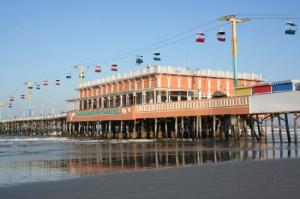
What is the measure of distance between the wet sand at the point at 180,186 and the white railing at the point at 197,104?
25.0m

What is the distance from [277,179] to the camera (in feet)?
33.7

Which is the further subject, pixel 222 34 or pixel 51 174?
pixel 222 34

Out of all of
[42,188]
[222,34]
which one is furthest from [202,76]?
[42,188]

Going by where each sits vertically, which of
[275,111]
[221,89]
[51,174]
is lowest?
[51,174]

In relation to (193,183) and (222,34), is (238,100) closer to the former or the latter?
(222,34)

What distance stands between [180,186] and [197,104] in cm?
3338

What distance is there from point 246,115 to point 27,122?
93365 millimetres

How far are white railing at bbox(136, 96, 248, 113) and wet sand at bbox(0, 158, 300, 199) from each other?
25.0 meters

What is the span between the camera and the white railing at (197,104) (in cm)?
3722

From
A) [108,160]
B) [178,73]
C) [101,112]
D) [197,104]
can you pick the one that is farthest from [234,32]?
[101,112]

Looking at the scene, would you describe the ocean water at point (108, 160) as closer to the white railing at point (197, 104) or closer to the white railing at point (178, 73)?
the white railing at point (197, 104)

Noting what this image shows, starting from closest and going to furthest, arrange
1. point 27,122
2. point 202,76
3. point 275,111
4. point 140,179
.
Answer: point 140,179 < point 275,111 < point 202,76 < point 27,122

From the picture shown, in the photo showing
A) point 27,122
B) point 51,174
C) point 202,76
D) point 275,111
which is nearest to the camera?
point 51,174

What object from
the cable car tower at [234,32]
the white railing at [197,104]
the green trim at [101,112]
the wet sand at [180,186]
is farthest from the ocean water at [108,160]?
the green trim at [101,112]
